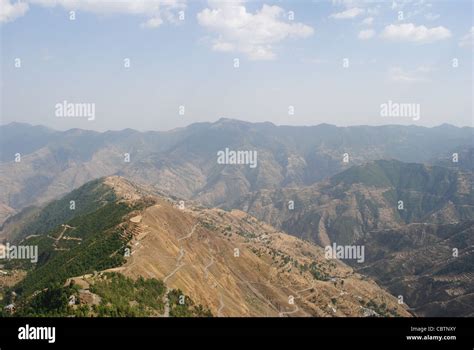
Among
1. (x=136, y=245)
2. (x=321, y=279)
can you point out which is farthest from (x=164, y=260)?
(x=321, y=279)

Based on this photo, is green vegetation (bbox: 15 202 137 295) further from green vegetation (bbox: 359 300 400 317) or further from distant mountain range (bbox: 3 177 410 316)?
green vegetation (bbox: 359 300 400 317)

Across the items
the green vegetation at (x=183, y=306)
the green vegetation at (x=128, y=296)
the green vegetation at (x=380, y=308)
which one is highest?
the green vegetation at (x=128, y=296)

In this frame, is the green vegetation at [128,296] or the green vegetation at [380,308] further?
the green vegetation at [380,308]

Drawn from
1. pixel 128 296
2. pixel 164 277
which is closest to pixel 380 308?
pixel 164 277

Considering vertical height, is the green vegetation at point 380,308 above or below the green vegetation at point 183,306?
below

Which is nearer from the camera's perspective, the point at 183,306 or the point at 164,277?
the point at 183,306

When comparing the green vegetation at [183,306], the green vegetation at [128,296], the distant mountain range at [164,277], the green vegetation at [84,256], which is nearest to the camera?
the green vegetation at [128,296]

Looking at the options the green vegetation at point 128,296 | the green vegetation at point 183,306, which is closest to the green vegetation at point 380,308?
the green vegetation at point 183,306

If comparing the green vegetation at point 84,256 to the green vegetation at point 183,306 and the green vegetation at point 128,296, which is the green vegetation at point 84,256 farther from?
the green vegetation at point 183,306

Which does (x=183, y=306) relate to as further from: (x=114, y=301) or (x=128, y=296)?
(x=114, y=301)

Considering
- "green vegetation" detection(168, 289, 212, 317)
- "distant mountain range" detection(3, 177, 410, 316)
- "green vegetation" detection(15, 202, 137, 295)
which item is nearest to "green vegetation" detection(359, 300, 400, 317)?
"distant mountain range" detection(3, 177, 410, 316)
